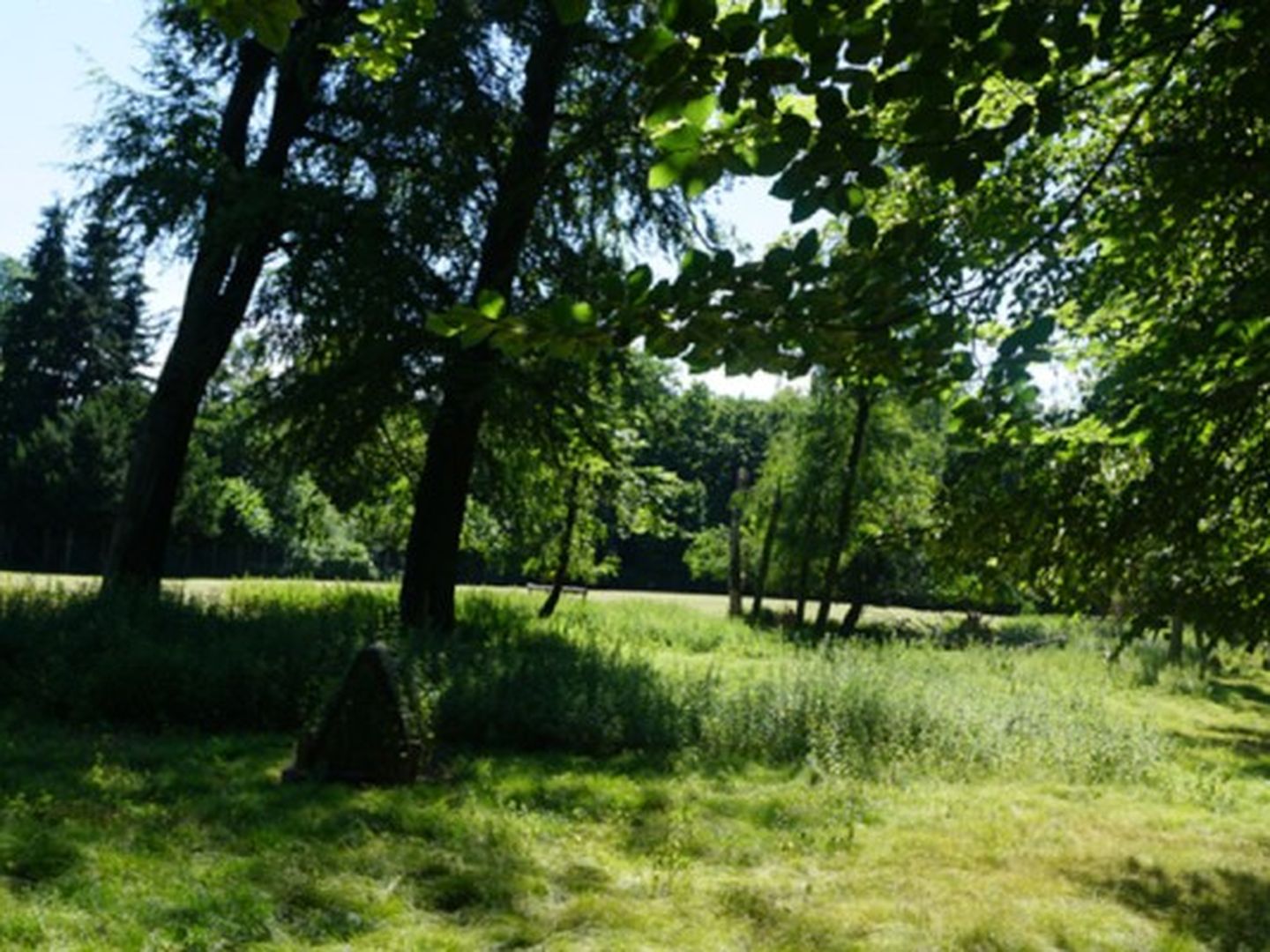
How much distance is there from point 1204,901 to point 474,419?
10164 millimetres

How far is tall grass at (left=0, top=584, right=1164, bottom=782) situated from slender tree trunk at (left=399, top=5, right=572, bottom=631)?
4.62ft

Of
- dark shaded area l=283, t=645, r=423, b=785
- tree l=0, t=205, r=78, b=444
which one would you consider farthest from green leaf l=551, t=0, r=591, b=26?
tree l=0, t=205, r=78, b=444

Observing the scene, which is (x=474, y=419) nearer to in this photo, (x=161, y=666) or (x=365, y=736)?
(x=161, y=666)

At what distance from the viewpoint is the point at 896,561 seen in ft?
101

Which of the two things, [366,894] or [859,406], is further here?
[859,406]

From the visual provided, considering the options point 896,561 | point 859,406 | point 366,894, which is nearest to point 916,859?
point 366,894

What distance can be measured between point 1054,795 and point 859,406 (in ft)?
55.5

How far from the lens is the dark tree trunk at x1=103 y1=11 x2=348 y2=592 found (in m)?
14.2

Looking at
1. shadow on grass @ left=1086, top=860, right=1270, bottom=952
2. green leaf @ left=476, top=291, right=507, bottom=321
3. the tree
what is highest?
the tree

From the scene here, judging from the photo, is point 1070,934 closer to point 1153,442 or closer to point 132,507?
point 1153,442

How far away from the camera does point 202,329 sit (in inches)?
570

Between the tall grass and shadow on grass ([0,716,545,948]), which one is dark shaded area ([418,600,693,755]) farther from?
shadow on grass ([0,716,545,948])

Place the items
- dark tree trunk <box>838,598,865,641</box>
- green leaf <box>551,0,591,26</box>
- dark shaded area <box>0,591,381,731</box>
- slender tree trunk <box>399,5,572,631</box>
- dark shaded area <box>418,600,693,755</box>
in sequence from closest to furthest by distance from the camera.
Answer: green leaf <box>551,0,591,26</box> → dark shaded area <box>0,591,381,731</box> → dark shaded area <box>418,600,693,755</box> → slender tree trunk <box>399,5,572,631</box> → dark tree trunk <box>838,598,865,641</box>

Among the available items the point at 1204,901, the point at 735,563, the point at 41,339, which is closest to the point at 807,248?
the point at 1204,901
